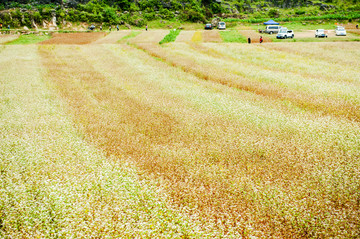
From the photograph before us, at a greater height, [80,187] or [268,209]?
[80,187]

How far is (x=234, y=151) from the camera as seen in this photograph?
720cm

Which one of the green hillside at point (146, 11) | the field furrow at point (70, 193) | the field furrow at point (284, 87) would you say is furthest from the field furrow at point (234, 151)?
the green hillside at point (146, 11)

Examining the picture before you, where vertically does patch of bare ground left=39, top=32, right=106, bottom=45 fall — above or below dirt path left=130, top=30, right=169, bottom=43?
above

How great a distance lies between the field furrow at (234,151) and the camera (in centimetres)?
480

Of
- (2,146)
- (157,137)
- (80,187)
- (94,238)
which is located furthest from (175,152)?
(2,146)

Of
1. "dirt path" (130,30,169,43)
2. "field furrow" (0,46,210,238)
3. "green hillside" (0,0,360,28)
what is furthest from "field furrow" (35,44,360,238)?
"green hillside" (0,0,360,28)

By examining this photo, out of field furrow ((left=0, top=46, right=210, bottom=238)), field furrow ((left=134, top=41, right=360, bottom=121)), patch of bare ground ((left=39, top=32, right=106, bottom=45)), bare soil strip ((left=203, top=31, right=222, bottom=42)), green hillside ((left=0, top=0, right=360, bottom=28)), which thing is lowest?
field furrow ((left=134, top=41, right=360, bottom=121))

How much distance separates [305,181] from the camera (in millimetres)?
5750

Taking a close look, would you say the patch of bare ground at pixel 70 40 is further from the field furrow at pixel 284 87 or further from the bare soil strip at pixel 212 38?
the field furrow at pixel 284 87

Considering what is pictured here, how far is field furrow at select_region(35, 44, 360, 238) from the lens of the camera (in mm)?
4805

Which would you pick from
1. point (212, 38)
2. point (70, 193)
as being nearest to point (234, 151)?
point (70, 193)

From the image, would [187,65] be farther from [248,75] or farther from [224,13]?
[224,13]

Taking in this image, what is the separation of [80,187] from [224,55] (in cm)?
2392

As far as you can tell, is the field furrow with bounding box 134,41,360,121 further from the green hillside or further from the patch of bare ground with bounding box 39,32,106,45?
the green hillside
